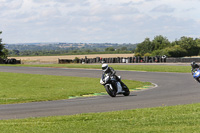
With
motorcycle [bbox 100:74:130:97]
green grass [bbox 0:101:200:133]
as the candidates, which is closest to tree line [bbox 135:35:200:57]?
motorcycle [bbox 100:74:130:97]

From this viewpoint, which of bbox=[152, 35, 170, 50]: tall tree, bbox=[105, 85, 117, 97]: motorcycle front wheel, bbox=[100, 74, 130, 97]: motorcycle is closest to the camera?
bbox=[100, 74, 130, 97]: motorcycle

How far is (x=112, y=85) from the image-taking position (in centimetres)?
1869

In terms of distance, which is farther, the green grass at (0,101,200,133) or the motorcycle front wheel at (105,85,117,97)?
the motorcycle front wheel at (105,85,117,97)

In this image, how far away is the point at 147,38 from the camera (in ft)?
386

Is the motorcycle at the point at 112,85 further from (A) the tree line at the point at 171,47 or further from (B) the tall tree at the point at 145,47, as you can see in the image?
(B) the tall tree at the point at 145,47

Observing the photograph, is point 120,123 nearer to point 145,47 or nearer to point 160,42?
point 145,47

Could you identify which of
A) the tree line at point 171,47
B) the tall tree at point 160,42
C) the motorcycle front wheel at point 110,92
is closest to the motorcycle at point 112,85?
the motorcycle front wheel at point 110,92

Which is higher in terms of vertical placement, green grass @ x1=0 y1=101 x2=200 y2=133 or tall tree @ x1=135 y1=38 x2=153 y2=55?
tall tree @ x1=135 y1=38 x2=153 y2=55

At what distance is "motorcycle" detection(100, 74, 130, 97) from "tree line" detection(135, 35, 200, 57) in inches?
2411

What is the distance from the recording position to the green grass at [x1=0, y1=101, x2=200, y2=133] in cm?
891

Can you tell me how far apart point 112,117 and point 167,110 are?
213cm

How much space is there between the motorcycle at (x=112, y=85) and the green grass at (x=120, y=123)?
6.08m

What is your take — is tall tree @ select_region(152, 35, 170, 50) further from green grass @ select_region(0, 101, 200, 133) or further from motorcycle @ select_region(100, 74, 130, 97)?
A: green grass @ select_region(0, 101, 200, 133)

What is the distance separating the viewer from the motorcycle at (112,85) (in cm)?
1809
